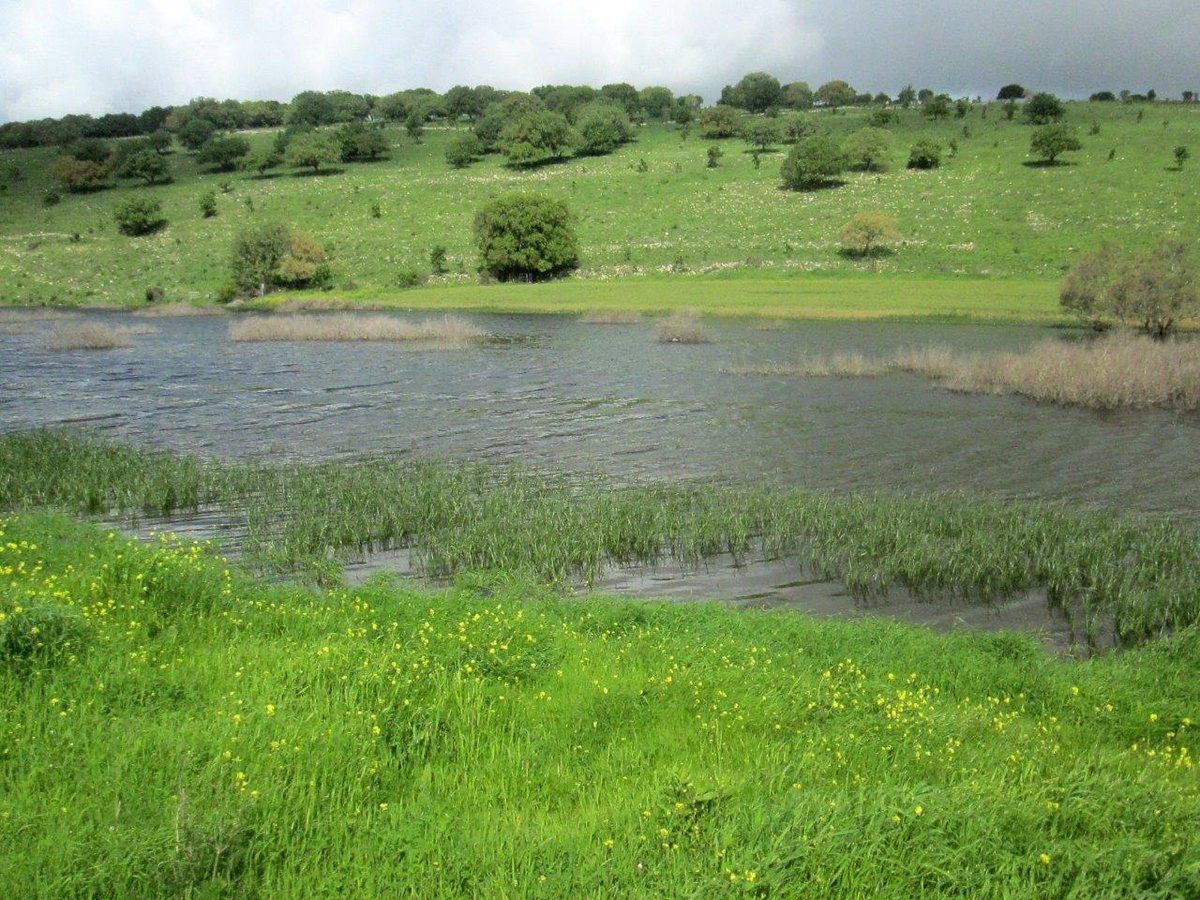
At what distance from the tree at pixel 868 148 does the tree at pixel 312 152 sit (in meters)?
64.6

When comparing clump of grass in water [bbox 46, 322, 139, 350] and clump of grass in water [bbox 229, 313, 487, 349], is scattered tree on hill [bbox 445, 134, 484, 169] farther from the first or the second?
clump of grass in water [bbox 46, 322, 139, 350]

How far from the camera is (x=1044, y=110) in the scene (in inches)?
4855

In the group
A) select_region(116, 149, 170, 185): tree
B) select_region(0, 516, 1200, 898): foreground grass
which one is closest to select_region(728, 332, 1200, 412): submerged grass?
select_region(0, 516, 1200, 898): foreground grass

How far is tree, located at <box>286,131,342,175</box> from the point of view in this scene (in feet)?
410

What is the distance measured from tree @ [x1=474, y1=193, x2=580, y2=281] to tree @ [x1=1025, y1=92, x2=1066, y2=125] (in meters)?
73.6

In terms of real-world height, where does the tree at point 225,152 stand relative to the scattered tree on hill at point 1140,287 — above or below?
above

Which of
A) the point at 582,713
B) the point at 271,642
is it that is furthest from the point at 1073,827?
the point at 271,642

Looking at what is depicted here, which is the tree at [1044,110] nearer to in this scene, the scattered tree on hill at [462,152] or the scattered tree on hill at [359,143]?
the scattered tree on hill at [462,152]

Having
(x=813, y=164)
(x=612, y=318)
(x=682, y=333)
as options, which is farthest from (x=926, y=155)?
(x=682, y=333)

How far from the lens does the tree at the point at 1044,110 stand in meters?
123

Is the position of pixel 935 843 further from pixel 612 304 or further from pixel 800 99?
pixel 800 99

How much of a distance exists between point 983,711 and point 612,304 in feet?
190

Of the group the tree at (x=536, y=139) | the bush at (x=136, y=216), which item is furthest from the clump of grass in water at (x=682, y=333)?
the tree at (x=536, y=139)

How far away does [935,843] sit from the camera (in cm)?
540
